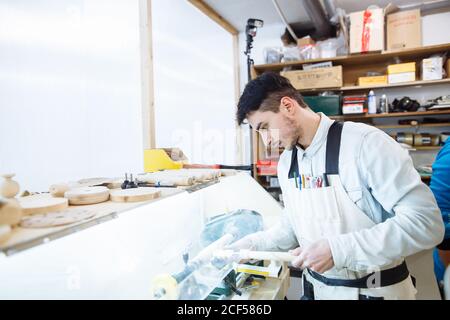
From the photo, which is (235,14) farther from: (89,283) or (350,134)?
(89,283)

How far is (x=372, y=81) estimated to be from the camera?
344cm

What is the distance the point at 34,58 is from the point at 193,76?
1.74m

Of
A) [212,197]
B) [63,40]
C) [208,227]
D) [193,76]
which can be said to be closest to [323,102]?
[193,76]

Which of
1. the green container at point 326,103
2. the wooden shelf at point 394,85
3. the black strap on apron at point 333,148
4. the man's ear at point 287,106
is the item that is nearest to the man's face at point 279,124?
the man's ear at point 287,106

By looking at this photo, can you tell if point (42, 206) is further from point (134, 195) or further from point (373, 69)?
point (373, 69)

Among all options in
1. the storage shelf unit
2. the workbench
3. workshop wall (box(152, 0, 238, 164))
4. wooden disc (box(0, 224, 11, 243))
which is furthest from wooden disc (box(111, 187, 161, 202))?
the storage shelf unit

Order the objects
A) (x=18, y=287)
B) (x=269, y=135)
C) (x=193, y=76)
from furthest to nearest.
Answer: (x=193, y=76) < (x=269, y=135) < (x=18, y=287)

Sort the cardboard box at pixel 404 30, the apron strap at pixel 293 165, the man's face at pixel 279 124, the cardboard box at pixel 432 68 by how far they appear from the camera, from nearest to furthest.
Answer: the man's face at pixel 279 124 < the apron strap at pixel 293 165 < the cardboard box at pixel 432 68 < the cardboard box at pixel 404 30

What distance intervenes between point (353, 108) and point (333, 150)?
96.9 inches

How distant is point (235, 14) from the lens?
3.67m

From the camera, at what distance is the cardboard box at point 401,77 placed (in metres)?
3.26

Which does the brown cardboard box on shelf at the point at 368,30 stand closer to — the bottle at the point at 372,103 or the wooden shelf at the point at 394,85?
the wooden shelf at the point at 394,85

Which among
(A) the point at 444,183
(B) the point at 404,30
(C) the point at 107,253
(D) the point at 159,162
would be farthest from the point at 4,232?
(B) the point at 404,30

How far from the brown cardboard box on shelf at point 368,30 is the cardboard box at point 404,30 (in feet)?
0.39
